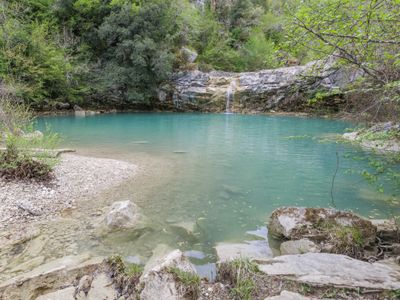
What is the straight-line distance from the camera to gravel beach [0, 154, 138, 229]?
461 cm

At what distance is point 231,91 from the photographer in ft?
75.8

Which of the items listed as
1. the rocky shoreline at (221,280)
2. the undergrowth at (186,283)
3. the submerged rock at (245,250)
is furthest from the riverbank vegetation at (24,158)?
the undergrowth at (186,283)

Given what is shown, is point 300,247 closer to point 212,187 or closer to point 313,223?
point 313,223

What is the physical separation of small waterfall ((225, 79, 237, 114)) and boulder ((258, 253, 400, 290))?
20.9m

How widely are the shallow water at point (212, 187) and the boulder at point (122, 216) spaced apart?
169 millimetres

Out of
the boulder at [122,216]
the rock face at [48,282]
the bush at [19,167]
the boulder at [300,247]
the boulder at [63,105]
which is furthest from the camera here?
the boulder at [63,105]

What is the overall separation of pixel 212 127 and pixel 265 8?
27509 millimetres

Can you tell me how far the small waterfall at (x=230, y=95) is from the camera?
75.8ft

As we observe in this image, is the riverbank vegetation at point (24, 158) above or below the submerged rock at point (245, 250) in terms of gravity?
above

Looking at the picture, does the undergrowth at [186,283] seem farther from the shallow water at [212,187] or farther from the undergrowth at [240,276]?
the shallow water at [212,187]

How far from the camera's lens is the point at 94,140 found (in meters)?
11.4

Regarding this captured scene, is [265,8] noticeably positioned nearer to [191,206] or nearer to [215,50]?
[215,50]

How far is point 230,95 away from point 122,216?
65.5 feet

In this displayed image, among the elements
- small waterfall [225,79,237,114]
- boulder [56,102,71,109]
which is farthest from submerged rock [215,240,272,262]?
boulder [56,102,71,109]
